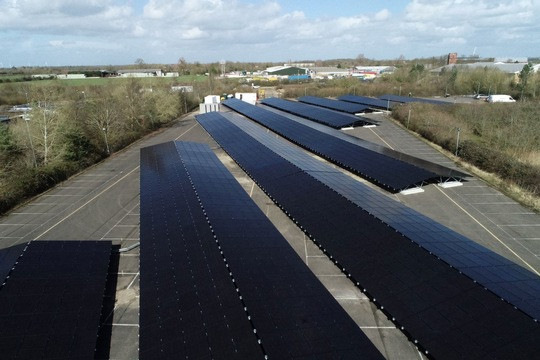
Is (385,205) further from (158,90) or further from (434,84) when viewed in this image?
(434,84)

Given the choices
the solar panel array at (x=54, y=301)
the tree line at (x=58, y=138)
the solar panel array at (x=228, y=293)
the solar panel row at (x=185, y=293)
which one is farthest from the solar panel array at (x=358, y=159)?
the tree line at (x=58, y=138)

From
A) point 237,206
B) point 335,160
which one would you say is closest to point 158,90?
point 335,160

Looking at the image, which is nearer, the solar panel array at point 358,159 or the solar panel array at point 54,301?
the solar panel array at point 54,301

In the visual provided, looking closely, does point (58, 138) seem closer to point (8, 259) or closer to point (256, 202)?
point (8, 259)

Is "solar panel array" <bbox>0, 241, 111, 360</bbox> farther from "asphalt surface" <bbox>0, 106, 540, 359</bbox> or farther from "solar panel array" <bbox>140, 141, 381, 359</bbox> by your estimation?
"solar panel array" <bbox>140, 141, 381, 359</bbox>

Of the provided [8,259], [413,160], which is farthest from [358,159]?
[8,259]

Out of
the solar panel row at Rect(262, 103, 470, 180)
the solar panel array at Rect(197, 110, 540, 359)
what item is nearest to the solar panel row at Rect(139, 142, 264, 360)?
the solar panel array at Rect(197, 110, 540, 359)

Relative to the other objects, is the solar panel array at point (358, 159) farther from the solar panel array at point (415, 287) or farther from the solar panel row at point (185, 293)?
the solar panel row at point (185, 293)
